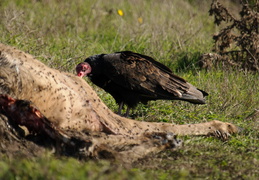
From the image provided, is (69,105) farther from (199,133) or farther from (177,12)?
(177,12)

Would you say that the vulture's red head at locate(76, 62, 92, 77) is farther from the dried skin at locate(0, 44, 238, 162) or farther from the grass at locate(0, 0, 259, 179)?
the dried skin at locate(0, 44, 238, 162)

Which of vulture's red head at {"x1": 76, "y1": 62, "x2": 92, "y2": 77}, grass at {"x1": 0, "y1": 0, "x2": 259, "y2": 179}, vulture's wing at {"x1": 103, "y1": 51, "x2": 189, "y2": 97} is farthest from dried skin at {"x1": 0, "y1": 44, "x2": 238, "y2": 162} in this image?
vulture's red head at {"x1": 76, "y1": 62, "x2": 92, "y2": 77}

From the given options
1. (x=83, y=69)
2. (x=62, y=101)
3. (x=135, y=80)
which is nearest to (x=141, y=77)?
(x=135, y=80)

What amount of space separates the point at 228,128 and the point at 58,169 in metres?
2.22

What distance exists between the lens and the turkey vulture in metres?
5.16

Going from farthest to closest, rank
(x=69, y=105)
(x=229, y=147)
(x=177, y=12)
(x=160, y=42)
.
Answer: (x=177, y=12) < (x=160, y=42) < (x=229, y=147) < (x=69, y=105)

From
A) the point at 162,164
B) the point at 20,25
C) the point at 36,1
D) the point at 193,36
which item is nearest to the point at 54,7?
the point at 36,1

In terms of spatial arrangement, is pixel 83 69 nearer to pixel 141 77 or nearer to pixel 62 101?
pixel 141 77

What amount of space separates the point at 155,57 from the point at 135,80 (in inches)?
90.0

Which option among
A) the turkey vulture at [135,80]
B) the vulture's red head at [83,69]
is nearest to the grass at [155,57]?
the turkey vulture at [135,80]

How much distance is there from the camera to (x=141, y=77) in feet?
17.0

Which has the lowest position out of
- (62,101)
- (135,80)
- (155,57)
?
(155,57)

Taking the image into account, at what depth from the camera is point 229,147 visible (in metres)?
3.98

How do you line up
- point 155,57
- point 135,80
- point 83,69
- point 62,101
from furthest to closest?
point 155,57 → point 83,69 → point 135,80 → point 62,101
